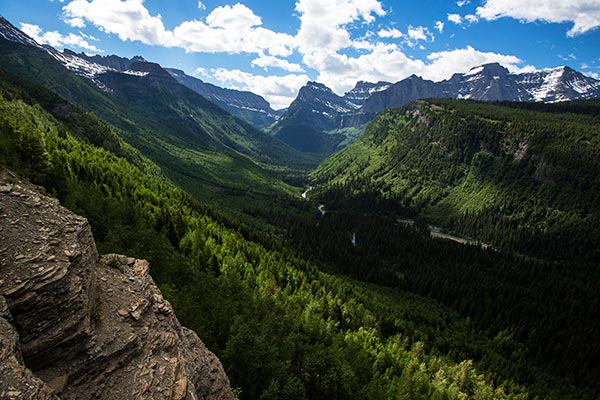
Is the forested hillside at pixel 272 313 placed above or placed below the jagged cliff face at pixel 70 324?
below

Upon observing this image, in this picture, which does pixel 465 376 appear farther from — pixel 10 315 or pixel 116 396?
pixel 10 315

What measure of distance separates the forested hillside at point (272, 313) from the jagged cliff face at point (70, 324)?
90.9 ft

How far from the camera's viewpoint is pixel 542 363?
506 feet

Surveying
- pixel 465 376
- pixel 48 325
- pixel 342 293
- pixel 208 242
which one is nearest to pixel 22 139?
pixel 208 242

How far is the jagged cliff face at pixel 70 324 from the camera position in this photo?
2088 cm

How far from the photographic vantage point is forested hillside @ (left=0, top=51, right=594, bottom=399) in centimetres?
6216

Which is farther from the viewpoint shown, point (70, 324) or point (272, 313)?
point (272, 313)

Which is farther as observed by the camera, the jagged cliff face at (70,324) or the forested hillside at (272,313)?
the forested hillside at (272,313)

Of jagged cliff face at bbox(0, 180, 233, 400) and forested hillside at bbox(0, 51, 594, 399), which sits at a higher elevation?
jagged cliff face at bbox(0, 180, 233, 400)

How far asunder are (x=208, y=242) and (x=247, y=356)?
66.8m

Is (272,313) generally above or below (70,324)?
below

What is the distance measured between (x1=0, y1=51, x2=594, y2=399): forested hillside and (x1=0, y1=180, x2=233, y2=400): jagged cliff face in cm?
2770

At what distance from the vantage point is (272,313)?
8200cm

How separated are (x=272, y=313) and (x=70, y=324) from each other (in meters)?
62.7
